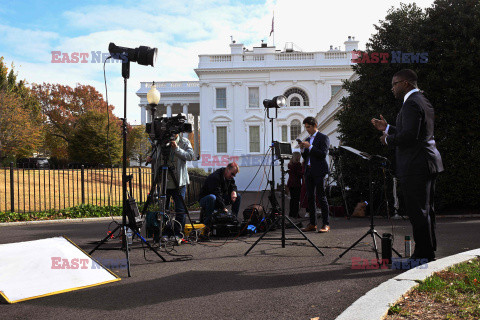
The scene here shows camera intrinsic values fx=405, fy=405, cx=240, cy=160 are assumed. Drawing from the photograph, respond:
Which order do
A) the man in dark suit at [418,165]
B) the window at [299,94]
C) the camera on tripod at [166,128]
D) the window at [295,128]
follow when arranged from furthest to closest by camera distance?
the window at [299,94] < the window at [295,128] < the camera on tripod at [166,128] < the man in dark suit at [418,165]

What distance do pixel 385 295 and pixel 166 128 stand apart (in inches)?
167

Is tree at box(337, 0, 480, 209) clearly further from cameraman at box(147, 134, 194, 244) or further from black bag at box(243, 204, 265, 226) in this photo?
cameraman at box(147, 134, 194, 244)

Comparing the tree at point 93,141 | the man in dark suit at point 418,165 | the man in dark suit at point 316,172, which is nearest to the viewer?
the man in dark suit at point 418,165

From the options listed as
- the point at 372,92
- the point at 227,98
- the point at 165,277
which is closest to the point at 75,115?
the point at 227,98

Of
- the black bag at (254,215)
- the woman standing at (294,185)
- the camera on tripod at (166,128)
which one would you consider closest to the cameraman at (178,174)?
the camera on tripod at (166,128)

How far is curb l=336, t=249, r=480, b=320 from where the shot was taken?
2.91 m

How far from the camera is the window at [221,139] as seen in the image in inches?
1826

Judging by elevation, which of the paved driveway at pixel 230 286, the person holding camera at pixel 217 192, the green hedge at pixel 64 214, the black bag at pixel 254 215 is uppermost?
the person holding camera at pixel 217 192

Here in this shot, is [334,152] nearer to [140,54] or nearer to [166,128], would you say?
[166,128]

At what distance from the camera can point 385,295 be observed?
3.29 meters

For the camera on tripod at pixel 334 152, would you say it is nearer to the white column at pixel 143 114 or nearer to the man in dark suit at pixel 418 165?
the man in dark suit at pixel 418 165

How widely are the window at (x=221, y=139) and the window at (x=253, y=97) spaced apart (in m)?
4.13

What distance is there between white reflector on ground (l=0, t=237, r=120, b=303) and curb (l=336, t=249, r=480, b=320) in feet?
8.38

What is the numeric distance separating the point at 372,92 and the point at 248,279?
813cm
